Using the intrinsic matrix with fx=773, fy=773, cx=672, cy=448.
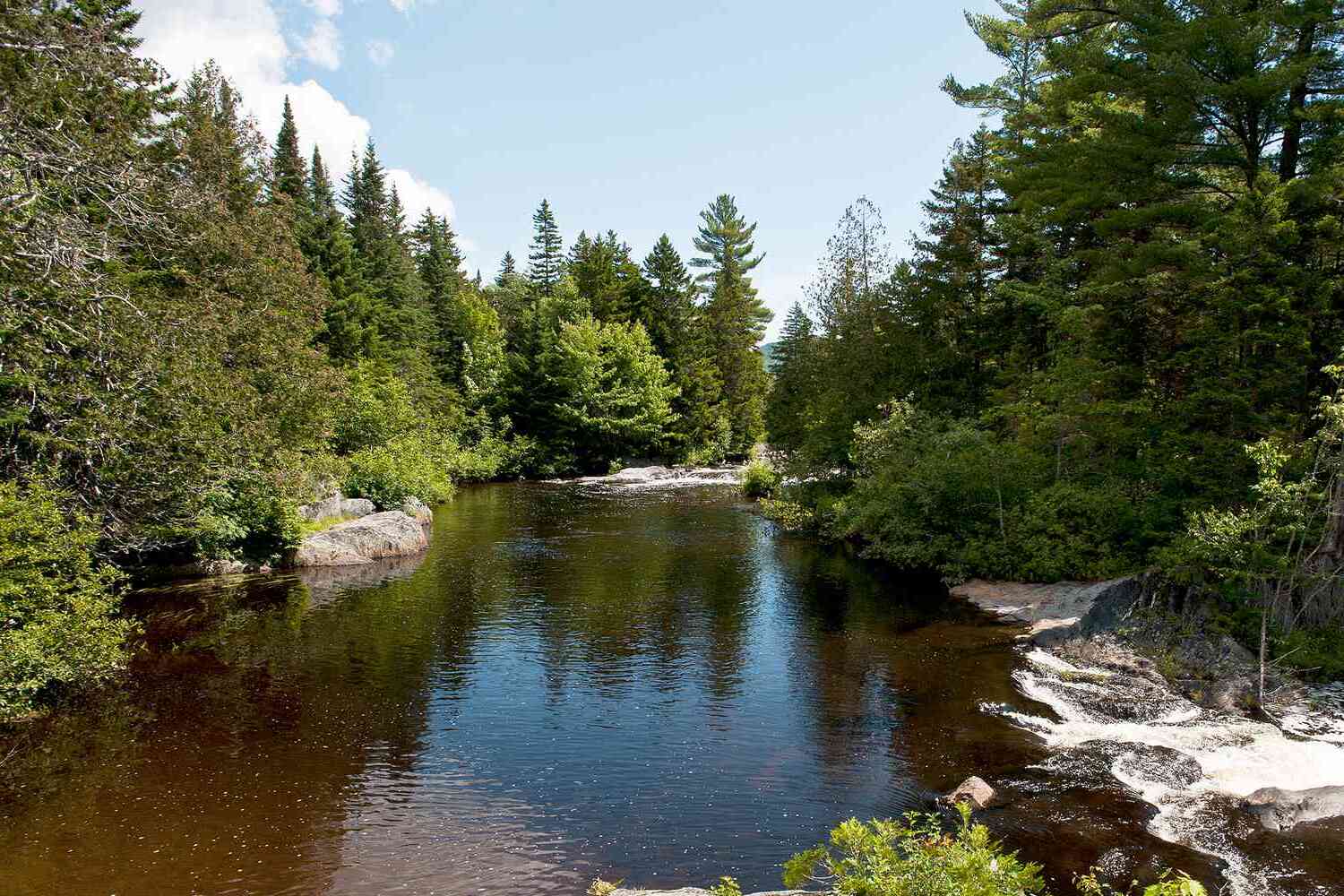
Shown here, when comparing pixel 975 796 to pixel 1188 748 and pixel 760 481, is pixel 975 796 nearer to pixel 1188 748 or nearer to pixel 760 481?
pixel 1188 748

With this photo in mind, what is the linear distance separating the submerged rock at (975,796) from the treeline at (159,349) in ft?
38.7

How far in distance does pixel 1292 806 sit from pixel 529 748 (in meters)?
9.07

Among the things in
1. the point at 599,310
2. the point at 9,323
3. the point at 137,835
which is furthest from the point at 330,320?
the point at 137,835

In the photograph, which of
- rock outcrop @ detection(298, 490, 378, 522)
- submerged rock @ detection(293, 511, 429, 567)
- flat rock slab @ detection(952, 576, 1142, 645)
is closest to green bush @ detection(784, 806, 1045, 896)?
flat rock slab @ detection(952, 576, 1142, 645)

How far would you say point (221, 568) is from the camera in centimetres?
2011

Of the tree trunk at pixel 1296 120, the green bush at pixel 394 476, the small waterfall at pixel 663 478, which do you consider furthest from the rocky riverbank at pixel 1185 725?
the small waterfall at pixel 663 478

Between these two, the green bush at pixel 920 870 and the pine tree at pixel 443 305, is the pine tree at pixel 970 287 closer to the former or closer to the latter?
the green bush at pixel 920 870

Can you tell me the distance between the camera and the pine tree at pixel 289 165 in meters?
42.2

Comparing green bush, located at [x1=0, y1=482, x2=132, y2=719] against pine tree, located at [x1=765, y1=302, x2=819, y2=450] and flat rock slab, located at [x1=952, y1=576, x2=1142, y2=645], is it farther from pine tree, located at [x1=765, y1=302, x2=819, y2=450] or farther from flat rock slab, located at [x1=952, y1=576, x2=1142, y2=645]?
pine tree, located at [x1=765, y1=302, x2=819, y2=450]

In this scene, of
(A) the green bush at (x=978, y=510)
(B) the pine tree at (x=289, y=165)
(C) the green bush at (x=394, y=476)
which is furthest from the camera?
(B) the pine tree at (x=289, y=165)

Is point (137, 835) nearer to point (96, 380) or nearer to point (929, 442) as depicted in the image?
point (96, 380)

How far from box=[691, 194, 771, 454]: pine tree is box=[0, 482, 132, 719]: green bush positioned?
46.3 meters

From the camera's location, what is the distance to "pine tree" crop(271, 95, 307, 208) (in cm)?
4219

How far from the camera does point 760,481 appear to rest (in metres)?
37.4
